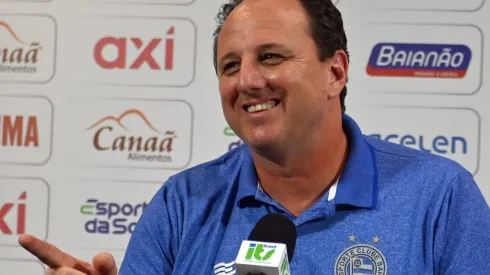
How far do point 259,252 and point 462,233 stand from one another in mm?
535

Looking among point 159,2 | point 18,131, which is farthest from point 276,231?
point 18,131

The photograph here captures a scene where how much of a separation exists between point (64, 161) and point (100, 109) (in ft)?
0.73

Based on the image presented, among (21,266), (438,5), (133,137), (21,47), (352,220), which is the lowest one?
(21,266)

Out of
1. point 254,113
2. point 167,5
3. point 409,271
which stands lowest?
point 409,271

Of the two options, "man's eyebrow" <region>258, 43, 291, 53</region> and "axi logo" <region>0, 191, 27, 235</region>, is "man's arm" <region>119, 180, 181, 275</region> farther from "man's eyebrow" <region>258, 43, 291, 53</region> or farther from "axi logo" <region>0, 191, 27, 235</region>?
"axi logo" <region>0, 191, 27, 235</region>

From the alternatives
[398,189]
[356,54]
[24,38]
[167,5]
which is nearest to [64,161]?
[24,38]

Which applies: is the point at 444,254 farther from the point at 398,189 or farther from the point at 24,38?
the point at 24,38

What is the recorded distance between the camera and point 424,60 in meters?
2.45

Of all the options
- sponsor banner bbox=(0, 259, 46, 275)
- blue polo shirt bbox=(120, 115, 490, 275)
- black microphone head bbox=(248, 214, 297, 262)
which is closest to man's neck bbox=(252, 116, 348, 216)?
blue polo shirt bbox=(120, 115, 490, 275)

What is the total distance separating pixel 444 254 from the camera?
4.67 ft

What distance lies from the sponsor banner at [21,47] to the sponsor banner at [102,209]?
427mm

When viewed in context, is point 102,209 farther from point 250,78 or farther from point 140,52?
point 250,78

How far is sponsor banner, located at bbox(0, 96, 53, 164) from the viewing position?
2.52 meters

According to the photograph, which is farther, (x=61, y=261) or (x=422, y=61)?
(x=422, y=61)
